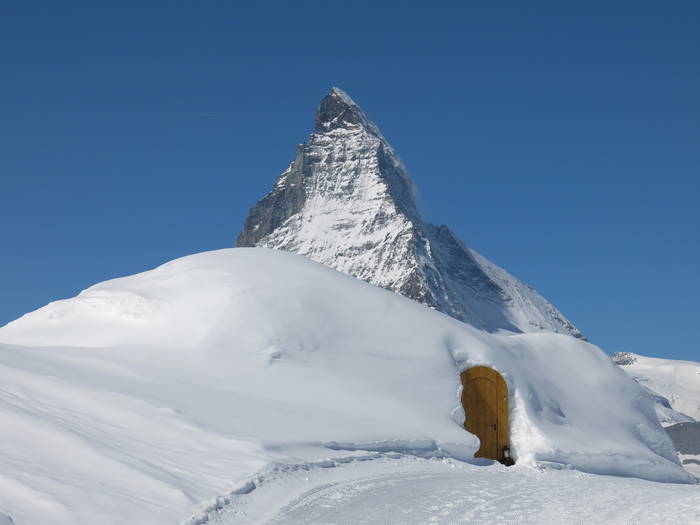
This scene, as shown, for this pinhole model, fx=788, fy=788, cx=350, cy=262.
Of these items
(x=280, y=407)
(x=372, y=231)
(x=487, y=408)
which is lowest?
(x=280, y=407)

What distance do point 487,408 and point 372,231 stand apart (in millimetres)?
135538

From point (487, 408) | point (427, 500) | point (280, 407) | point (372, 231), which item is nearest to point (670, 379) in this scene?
point (372, 231)

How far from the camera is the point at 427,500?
383 inches

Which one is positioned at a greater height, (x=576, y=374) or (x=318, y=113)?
(x=318, y=113)

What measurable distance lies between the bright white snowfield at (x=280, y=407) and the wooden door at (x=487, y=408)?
249mm

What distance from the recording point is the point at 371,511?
28.8ft

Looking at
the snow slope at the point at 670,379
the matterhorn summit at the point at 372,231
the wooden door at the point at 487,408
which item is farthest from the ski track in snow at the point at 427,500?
the snow slope at the point at 670,379

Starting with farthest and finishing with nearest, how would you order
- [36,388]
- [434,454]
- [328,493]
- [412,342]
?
[412,342] → [434,454] → [36,388] → [328,493]

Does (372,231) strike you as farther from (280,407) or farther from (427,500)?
(427,500)

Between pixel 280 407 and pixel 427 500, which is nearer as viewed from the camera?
pixel 427 500

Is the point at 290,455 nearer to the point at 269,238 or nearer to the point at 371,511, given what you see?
the point at 371,511

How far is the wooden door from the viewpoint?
1695 centimetres

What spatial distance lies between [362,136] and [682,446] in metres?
133

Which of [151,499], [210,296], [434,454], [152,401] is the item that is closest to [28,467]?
[151,499]
